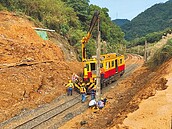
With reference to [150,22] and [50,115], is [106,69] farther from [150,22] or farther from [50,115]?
[150,22]

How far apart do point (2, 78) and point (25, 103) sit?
2474 mm

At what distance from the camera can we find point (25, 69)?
22.9m

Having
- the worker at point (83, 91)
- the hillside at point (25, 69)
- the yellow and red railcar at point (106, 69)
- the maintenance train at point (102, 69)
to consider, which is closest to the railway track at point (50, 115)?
the worker at point (83, 91)

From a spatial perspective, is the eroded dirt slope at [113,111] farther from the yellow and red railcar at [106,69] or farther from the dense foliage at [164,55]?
the dense foliage at [164,55]

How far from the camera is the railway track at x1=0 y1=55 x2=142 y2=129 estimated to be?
656 inches

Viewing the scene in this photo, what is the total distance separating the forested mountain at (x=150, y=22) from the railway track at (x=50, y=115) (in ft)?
354

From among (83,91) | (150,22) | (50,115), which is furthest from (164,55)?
(150,22)

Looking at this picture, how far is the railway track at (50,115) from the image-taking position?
54.6ft

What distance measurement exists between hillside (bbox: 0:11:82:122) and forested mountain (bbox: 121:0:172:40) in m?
101

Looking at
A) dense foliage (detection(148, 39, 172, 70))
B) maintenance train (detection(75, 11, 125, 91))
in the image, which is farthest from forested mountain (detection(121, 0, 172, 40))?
maintenance train (detection(75, 11, 125, 91))

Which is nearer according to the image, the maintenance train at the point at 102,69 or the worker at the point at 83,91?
the worker at the point at 83,91

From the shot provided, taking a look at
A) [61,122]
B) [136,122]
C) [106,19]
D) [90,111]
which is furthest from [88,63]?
[106,19]

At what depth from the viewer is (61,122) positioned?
17266mm

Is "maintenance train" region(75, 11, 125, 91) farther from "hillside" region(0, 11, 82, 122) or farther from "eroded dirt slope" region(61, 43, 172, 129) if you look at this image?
"eroded dirt slope" region(61, 43, 172, 129)
